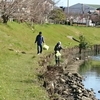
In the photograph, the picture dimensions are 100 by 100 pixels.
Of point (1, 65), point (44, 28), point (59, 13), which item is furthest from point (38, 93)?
point (59, 13)

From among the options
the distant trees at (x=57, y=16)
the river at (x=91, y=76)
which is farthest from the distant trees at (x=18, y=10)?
the distant trees at (x=57, y=16)

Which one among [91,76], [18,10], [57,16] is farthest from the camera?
[57,16]

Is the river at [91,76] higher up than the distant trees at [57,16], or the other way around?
the distant trees at [57,16]

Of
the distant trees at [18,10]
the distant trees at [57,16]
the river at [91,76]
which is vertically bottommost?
the river at [91,76]

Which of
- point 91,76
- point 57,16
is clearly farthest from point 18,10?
point 57,16

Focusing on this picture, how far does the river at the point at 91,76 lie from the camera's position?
21917 millimetres

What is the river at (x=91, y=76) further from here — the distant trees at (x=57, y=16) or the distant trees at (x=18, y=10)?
the distant trees at (x=57, y=16)

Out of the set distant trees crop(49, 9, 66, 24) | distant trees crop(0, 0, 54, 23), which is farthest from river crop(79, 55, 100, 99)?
distant trees crop(49, 9, 66, 24)

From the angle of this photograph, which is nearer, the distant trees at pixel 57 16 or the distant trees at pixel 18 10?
the distant trees at pixel 18 10

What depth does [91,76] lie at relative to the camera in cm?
2658

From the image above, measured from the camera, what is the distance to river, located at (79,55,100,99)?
21917 millimetres

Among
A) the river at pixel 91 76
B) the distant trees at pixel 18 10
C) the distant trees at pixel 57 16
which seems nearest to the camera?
the river at pixel 91 76

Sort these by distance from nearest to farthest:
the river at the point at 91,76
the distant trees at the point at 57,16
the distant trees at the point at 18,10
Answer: the river at the point at 91,76 < the distant trees at the point at 18,10 < the distant trees at the point at 57,16

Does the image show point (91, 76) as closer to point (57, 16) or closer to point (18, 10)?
point (18, 10)
